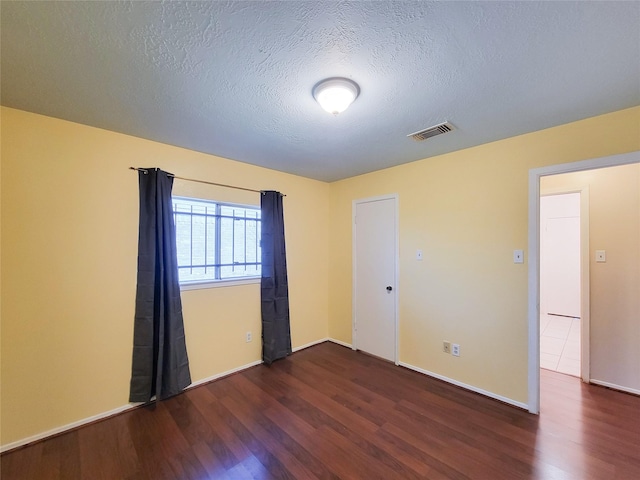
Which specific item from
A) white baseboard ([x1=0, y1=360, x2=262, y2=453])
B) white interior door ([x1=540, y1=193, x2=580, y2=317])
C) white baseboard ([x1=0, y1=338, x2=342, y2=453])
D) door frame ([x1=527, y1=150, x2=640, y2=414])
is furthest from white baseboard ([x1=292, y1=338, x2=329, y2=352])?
white interior door ([x1=540, y1=193, x2=580, y2=317])

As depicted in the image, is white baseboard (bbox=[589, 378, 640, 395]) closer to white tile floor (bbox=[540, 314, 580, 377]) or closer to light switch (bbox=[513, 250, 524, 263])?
white tile floor (bbox=[540, 314, 580, 377])

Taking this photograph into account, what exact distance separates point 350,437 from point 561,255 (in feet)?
18.8

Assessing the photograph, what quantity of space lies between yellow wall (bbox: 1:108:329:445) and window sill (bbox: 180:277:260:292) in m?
0.07

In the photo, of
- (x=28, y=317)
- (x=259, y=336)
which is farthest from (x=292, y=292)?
(x=28, y=317)

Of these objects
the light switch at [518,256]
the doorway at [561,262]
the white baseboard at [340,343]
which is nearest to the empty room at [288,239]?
the light switch at [518,256]

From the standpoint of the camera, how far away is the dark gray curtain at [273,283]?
3223mm

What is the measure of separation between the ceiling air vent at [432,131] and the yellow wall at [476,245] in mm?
591

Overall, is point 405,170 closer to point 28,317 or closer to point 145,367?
point 145,367

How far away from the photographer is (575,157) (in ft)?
6.84

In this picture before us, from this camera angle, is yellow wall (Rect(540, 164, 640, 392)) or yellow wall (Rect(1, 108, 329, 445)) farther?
yellow wall (Rect(540, 164, 640, 392))

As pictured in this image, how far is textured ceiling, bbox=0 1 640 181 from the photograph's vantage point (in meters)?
1.14

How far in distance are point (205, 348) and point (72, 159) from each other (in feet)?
6.88

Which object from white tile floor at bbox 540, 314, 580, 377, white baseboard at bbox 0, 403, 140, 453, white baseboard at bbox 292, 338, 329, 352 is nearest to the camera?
white baseboard at bbox 0, 403, 140, 453

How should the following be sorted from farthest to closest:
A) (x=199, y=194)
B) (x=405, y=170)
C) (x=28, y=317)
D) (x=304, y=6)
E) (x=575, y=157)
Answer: (x=405, y=170) < (x=199, y=194) < (x=575, y=157) < (x=28, y=317) < (x=304, y=6)
